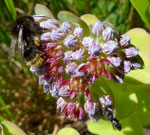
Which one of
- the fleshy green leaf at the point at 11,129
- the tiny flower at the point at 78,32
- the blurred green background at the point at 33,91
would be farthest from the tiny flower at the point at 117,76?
the blurred green background at the point at 33,91

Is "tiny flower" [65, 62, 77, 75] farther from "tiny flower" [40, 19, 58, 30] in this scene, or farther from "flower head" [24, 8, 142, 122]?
"tiny flower" [40, 19, 58, 30]

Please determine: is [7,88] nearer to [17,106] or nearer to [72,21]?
[17,106]

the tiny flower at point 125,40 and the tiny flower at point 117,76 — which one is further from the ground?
the tiny flower at point 125,40

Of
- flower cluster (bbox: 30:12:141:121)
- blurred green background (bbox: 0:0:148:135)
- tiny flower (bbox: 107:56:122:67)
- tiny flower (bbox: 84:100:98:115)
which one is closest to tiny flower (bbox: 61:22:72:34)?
flower cluster (bbox: 30:12:141:121)

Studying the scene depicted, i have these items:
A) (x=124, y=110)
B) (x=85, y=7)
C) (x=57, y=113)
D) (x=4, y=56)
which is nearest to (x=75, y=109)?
(x=124, y=110)

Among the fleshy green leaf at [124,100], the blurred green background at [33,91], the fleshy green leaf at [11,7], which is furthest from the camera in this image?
the blurred green background at [33,91]

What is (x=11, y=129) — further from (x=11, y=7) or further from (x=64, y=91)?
(x=11, y=7)

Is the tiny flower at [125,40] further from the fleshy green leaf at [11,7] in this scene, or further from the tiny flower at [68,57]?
the fleshy green leaf at [11,7]
